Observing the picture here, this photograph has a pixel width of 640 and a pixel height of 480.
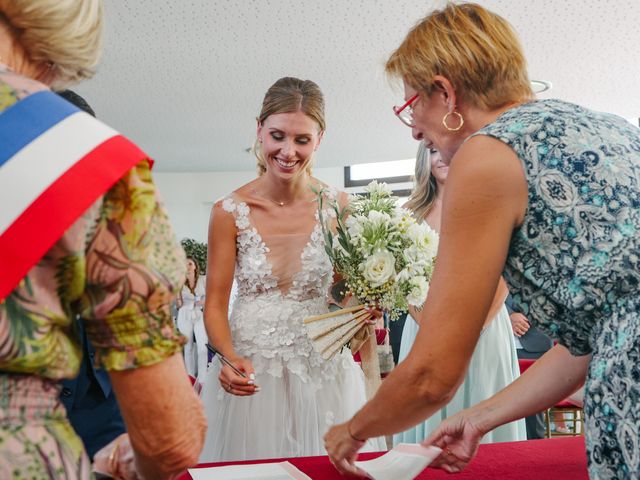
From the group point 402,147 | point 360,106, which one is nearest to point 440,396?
point 360,106

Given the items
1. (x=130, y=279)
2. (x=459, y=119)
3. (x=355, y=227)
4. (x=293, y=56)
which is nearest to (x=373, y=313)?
(x=355, y=227)

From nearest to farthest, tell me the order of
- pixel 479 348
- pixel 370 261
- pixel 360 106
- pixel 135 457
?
pixel 135 457, pixel 370 261, pixel 479 348, pixel 360 106

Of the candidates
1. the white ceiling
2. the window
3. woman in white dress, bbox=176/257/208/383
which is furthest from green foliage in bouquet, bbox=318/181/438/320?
the window

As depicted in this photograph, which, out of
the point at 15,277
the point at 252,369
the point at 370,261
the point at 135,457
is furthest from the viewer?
the point at 252,369

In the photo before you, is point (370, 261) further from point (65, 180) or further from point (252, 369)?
point (65, 180)

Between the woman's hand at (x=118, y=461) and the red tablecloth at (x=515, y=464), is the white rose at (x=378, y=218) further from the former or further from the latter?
the woman's hand at (x=118, y=461)

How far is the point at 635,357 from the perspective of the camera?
101cm

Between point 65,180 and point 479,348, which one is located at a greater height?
point 65,180

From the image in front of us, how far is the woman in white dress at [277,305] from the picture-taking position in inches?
88.3

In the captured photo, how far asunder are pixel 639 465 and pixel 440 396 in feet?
1.06

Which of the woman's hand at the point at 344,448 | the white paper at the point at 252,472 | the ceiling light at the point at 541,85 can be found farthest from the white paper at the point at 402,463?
the ceiling light at the point at 541,85

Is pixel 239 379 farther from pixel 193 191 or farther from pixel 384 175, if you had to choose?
pixel 193 191

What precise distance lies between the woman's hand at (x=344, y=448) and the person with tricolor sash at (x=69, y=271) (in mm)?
560

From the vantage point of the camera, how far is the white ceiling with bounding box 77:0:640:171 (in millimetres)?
5445
